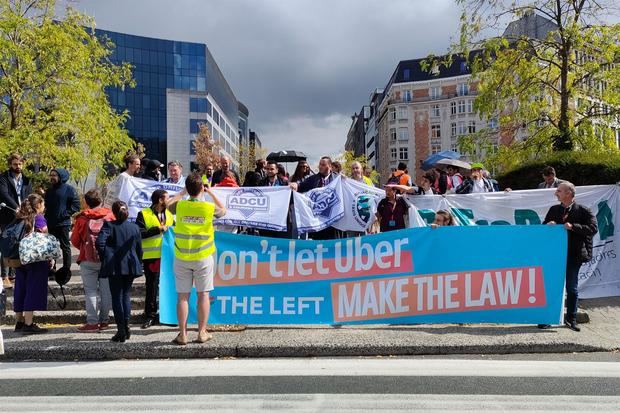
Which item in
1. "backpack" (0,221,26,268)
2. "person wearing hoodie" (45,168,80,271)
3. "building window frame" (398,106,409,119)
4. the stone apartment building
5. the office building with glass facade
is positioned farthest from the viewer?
"building window frame" (398,106,409,119)

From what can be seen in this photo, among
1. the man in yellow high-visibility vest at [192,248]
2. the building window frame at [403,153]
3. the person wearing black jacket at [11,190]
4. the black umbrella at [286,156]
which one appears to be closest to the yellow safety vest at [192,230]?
the man in yellow high-visibility vest at [192,248]

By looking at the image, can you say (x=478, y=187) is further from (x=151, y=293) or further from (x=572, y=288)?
(x=151, y=293)

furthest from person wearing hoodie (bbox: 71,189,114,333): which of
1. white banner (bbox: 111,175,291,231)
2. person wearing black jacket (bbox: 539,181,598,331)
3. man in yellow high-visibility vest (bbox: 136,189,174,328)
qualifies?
person wearing black jacket (bbox: 539,181,598,331)

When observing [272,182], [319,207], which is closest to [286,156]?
[272,182]

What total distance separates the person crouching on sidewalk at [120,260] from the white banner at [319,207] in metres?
2.92

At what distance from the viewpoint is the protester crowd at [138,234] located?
623 centimetres

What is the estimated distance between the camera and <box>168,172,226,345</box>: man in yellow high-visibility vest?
617 centimetres

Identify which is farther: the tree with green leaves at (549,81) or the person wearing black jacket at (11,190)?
the tree with green leaves at (549,81)

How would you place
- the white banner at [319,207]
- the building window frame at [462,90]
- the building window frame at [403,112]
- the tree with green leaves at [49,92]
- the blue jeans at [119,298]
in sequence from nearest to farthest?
the blue jeans at [119,298] → the white banner at [319,207] → the tree with green leaves at [49,92] → the building window frame at [462,90] → the building window frame at [403,112]

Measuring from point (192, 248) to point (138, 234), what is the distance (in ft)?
2.84

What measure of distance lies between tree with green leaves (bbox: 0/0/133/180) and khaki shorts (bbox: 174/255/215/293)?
9297 millimetres

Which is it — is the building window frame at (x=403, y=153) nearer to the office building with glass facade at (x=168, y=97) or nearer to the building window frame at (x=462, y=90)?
the building window frame at (x=462, y=90)

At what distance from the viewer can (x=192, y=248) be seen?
616 cm

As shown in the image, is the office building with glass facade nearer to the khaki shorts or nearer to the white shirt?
the white shirt
